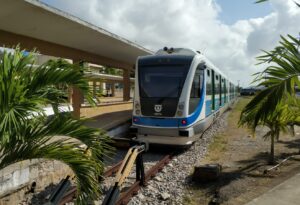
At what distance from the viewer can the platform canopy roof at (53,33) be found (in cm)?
851

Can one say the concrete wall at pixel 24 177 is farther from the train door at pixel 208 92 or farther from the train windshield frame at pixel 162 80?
the train door at pixel 208 92

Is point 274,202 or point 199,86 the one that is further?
point 199,86

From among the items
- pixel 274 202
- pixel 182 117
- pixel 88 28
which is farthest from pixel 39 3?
pixel 274 202

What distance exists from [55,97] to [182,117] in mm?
6437

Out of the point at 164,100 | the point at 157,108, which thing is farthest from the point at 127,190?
the point at 164,100

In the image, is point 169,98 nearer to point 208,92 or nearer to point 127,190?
point 208,92

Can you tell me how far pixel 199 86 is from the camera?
1063cm

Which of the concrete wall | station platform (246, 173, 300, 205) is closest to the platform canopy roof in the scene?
the concrete wall

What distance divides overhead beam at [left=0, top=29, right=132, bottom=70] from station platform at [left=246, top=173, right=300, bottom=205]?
5964 millimetres

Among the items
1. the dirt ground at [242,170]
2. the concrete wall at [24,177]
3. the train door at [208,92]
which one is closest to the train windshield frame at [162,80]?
the train door at [208,92]

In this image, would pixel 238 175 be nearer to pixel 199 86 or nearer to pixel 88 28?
pixel 199 86

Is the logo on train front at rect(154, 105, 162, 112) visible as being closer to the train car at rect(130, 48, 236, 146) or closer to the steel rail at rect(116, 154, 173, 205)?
the train car at rect(130, 48, 236, 146)

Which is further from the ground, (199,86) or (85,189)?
(199,86)

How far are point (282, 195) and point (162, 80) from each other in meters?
5.35
